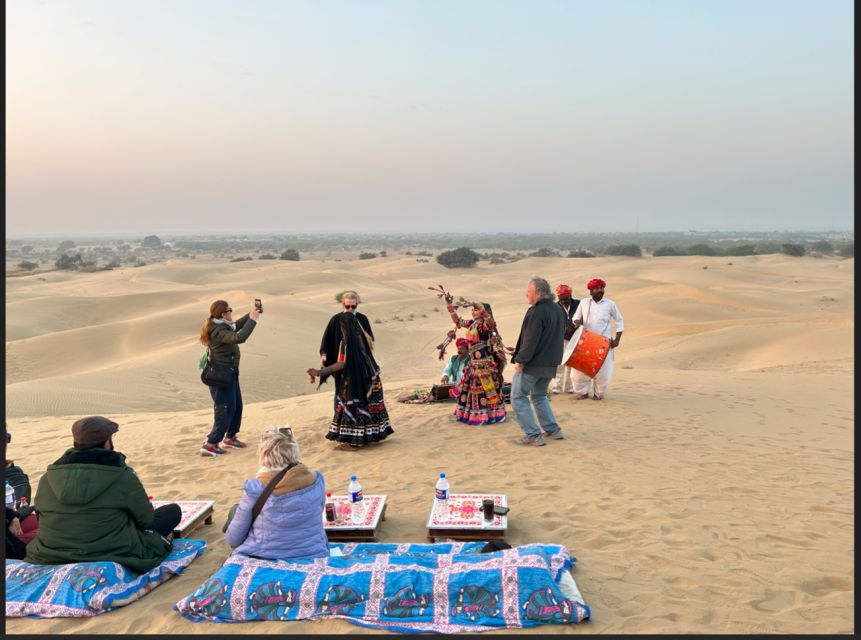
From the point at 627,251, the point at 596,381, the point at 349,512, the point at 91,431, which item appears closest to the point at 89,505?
the point at 91,431

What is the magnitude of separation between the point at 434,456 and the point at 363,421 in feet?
3.59

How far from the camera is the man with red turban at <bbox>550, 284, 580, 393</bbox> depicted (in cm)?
1085

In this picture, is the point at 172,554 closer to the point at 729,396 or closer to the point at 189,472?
the point at 189,472

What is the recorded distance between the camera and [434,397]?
1130cm

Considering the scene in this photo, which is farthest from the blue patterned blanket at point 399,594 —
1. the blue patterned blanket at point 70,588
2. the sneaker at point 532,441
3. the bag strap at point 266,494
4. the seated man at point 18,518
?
the sneaker at point 532,441

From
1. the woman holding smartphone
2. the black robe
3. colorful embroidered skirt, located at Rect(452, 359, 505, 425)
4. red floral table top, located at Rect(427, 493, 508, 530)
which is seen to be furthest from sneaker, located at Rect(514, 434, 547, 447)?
the woman holding smartphone

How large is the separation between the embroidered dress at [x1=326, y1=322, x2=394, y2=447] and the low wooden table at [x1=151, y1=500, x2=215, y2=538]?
8.51ft

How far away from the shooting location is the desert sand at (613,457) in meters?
4.64

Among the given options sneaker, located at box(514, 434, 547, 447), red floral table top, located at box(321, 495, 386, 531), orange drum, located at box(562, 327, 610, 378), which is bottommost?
sneaker, located at box(514, 434, 547, 447)

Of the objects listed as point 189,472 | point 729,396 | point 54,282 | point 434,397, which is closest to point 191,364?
point 434,397

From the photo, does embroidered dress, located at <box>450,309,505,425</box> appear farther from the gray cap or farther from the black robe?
the gray cap

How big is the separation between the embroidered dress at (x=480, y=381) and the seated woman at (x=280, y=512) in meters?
4.55

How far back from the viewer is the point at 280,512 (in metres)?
4.79

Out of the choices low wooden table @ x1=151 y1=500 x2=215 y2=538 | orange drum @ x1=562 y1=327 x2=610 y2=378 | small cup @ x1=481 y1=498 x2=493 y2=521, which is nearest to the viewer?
small cup @ x1=481 y1=498 x2=493 y2=521
